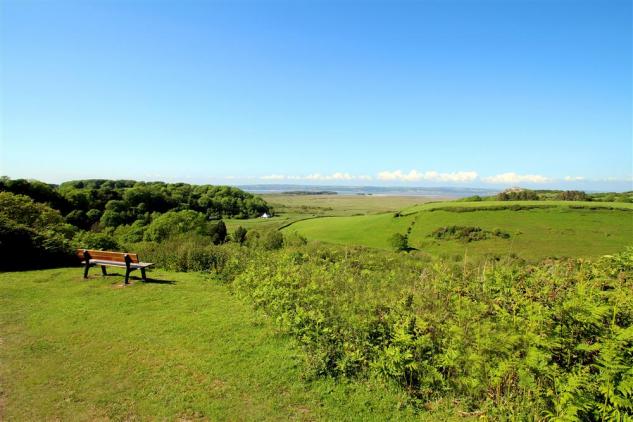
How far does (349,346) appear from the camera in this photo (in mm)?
5695

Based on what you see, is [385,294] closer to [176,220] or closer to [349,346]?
[349,346]

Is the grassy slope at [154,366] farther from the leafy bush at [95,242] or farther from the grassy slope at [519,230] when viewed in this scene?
the grassy slope at [519,230]

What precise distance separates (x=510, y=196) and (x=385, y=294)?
77.7 meters

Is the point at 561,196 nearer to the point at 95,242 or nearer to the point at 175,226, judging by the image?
the point at 175,226

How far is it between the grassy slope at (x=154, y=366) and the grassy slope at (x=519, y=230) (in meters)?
40.1

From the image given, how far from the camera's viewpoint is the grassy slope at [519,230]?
46.3 meters

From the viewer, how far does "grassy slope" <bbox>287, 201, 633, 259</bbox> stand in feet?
152

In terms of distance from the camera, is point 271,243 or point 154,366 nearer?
point 154,366

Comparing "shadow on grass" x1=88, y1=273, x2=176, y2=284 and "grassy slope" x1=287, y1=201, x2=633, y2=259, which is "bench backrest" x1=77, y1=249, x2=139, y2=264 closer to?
"shadow on grass" x1=88, y1=273, x2=176, y2=284

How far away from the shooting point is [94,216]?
183 ft

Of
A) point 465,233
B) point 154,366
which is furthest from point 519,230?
point 154,366

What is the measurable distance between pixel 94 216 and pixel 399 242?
154ft

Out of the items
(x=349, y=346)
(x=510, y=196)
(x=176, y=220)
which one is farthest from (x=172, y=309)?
(x=510, y=196)

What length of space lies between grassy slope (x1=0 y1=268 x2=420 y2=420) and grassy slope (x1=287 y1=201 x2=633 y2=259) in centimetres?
4012
